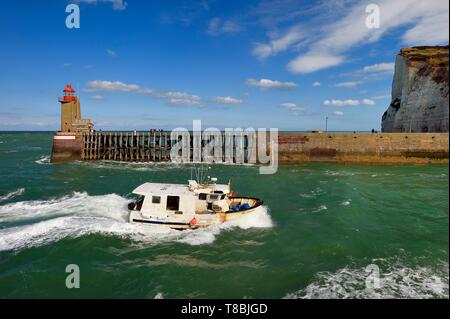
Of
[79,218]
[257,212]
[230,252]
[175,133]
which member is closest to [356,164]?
[175,133]

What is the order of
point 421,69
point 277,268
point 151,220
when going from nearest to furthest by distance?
point 277,268, point 151,220, point 421,69

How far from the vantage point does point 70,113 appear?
45031 mm

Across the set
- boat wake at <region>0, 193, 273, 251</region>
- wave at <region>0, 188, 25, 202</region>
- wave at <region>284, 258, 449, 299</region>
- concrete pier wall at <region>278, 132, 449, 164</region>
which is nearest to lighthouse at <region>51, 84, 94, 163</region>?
wave at <region>0, 188, 25, 202</region>

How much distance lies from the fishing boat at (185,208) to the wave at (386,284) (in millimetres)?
6320

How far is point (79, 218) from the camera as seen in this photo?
17578mm

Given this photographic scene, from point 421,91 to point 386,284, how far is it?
177 feet

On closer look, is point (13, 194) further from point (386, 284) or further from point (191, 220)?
point (386, 284)

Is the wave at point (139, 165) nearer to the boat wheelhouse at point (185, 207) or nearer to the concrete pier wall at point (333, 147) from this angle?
the concrete pier wall at point (333, 147)

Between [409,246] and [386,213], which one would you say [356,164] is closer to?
[386,213]

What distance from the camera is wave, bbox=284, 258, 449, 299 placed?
10.0m

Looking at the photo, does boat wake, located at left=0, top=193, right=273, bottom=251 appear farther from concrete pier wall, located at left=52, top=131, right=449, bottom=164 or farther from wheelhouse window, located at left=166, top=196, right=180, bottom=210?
concrete pier wall, located at left=52, top=131, right=449, bottom=164

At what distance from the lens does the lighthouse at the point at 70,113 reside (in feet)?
147

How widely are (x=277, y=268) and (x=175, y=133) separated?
1442 inches
